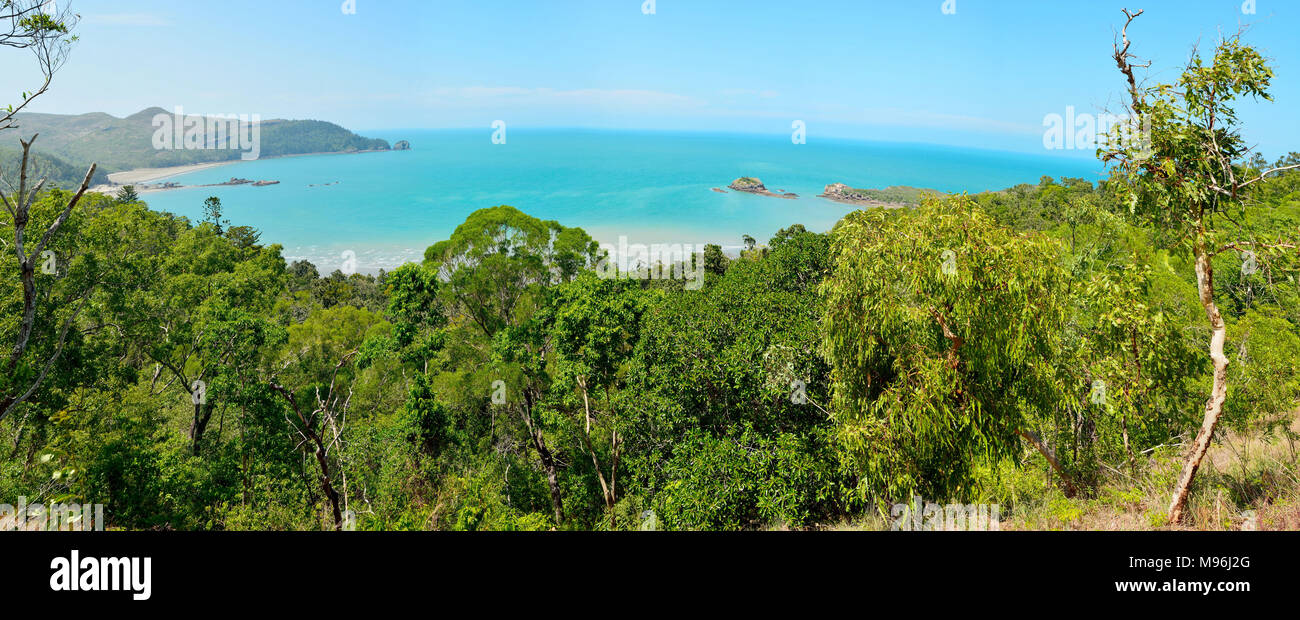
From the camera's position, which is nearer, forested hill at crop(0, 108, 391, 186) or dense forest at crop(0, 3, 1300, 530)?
dense forest at crop(0, 3, 1300, 530)

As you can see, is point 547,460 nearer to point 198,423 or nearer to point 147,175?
point 198,423

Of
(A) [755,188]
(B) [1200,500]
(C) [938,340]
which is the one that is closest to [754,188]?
(A) [755,188]

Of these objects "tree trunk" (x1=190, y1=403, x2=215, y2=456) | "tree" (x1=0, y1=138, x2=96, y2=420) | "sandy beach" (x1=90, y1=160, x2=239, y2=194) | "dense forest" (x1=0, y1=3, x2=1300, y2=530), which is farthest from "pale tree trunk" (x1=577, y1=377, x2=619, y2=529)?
"sandy beach" (x1=90, y1=160, x2=239, y2=194)

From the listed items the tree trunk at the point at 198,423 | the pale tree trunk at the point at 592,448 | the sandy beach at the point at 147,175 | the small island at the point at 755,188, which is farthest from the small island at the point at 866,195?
the sandy beach at the point at 147,175

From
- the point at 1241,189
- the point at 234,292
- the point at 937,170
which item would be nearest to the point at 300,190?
the point at 234,292

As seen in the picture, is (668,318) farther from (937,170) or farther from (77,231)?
(937,170)

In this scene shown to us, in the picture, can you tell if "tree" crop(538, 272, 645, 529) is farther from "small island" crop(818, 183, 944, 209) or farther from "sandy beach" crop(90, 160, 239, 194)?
"sandy beach" crop(90, 160, 239, 194)

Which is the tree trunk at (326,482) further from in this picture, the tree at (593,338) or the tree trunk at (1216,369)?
the tree trunk at (1216,369)
